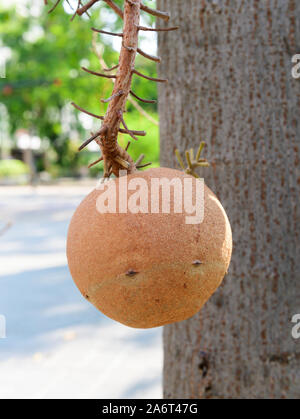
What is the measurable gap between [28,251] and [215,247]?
6081mm

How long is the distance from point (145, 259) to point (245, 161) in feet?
2.72

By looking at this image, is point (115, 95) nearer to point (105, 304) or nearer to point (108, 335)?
point (105, 304)

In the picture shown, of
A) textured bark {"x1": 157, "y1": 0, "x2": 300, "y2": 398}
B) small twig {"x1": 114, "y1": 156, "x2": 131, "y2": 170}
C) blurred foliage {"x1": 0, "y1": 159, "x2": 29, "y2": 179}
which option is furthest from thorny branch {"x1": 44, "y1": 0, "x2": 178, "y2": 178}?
blurred foliage {"x1": 0, "y1": 159, "x2": 29, "y2": 179}

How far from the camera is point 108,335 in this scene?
3.64 metres

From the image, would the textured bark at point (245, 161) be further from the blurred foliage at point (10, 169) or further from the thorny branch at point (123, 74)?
the blurred foliage at point (10, 169)

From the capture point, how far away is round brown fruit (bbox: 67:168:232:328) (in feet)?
1.03

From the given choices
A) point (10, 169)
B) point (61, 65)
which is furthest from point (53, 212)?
point (10, 169)

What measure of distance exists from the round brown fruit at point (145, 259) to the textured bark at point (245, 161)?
0.79 m

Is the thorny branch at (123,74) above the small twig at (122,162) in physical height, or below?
above

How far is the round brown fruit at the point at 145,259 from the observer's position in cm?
31

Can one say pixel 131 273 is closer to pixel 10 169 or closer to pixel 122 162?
pixel 122 162

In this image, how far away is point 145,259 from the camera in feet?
1.03

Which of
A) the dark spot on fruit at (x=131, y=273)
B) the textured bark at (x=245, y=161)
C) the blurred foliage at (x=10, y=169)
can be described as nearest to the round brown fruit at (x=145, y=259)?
the dark spot on fruit at (x=131, y=273)

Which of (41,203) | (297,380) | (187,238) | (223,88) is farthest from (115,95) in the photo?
(41,203)
